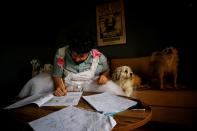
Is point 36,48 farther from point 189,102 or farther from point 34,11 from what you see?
point 189,102

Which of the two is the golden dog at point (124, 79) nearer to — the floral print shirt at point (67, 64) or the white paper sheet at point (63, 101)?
the floral print shirt at point (67, 64)

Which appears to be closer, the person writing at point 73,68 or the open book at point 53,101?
the open book at point 53,101

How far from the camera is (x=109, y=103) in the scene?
1021 millimetres

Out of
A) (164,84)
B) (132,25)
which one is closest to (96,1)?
(132,25)

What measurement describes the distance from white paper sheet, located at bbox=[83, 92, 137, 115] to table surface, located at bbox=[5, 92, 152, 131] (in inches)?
1.1

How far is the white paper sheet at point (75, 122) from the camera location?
28.6 inches

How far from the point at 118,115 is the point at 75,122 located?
22cm

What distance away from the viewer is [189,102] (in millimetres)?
1895

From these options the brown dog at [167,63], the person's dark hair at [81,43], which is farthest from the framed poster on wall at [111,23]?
the person's dark hair at [81,43]

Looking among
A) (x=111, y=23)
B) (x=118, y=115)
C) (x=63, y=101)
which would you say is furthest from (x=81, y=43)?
(x=111, y=23)

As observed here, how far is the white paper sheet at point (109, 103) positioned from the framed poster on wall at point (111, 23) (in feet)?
6.31

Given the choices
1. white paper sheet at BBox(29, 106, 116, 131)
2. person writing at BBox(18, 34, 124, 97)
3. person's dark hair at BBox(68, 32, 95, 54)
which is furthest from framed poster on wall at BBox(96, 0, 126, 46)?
white paper sheet at BBox(29, 106, 116, 131)

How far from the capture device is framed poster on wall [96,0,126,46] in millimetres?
2902

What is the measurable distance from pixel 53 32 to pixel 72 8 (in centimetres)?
61
